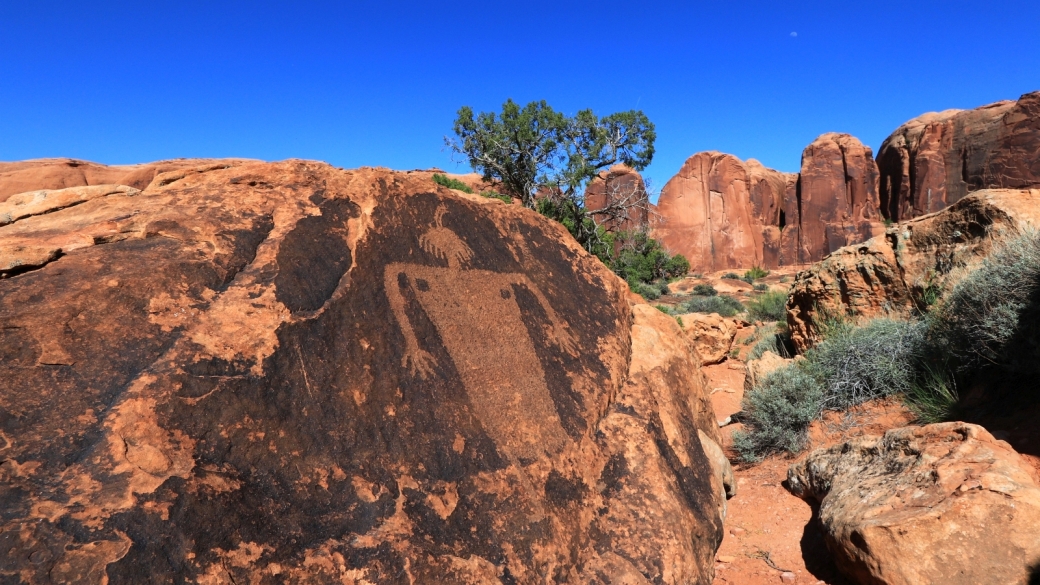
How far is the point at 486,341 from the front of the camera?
266cm

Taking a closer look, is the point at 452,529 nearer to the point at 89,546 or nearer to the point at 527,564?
the point at 527,564

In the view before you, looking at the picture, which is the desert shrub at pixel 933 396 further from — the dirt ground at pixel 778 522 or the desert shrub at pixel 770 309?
the desert shrub at pixel 770 309

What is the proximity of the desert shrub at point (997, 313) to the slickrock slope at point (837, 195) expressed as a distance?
31.3m

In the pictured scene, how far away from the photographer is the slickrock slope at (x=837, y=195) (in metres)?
33.3

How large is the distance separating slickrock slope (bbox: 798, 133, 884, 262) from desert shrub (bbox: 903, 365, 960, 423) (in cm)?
3149

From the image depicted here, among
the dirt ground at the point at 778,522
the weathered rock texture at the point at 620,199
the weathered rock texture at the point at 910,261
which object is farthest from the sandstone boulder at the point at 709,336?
the weathered rock texture at the point at 620,199

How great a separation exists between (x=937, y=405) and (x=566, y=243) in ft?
9.52

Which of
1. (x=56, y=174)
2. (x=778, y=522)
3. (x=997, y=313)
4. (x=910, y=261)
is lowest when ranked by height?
(x=778, y=522)

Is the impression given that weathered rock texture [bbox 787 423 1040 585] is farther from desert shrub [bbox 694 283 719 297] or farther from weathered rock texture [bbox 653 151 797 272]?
weathered rock texture [bbox 653 151 797 272]

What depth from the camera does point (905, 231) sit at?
628 centimetres

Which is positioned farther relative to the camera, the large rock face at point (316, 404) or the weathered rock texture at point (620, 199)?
the weathered rock texture at point (620, 199)

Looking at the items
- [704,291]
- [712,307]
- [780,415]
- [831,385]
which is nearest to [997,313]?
[831,385]

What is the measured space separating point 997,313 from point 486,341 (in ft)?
12.0

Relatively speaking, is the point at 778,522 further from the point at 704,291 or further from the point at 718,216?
the point at 718,216
